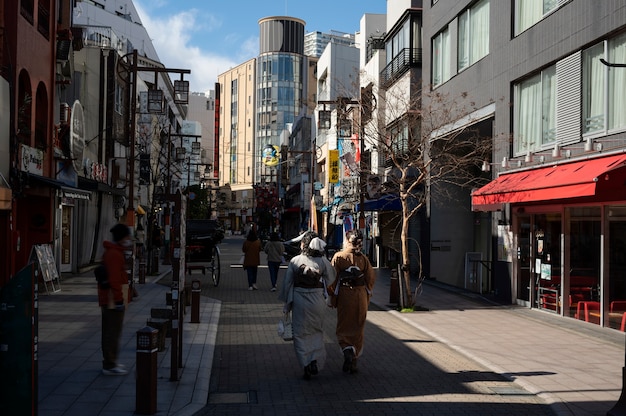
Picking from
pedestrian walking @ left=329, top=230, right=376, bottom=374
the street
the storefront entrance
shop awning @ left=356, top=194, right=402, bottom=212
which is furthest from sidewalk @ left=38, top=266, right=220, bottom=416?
shop awning @ left=356, top=194, right=402, bottom=212

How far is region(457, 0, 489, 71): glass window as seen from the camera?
20344mm

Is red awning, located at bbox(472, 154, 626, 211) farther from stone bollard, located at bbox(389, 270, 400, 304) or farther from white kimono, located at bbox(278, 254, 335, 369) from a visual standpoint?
white kimono, located at bbox(278, 254, 335, 369)

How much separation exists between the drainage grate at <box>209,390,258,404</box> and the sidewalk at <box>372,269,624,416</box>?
3447 mm

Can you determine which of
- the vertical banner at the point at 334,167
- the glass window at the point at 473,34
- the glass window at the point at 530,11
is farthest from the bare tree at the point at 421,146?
the vertical banner at the point at 334,167

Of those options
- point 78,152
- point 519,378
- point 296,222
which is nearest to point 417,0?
point 78,152

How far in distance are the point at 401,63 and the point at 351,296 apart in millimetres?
20968

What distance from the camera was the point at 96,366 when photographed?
918 centimetres

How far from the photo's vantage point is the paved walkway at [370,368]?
24.7 ft

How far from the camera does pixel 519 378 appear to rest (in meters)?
9.05

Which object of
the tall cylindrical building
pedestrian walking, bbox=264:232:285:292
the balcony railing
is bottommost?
pedestrian walking, bbox=264:232:285:292

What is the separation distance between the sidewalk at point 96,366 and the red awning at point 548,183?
7131mm

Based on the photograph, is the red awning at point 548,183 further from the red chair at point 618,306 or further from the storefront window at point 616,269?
the red chair at point 618,306

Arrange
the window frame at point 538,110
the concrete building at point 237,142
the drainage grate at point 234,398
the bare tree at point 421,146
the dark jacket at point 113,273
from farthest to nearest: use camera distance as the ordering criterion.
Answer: the concrete building at point 237,142, the bare tree at point 421,146, the window frame at point 538,110, the dark jacket at point 113,273, the drainage grate at point 234,398

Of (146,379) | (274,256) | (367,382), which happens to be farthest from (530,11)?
(146,379)
